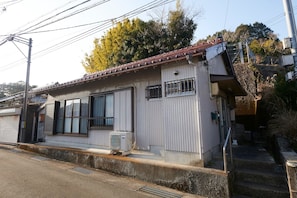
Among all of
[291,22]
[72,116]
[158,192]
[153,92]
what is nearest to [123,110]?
[153,92]

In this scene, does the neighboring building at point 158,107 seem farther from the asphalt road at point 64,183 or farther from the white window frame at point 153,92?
the asphalt road at point 64,183

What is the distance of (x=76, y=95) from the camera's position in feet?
28.1

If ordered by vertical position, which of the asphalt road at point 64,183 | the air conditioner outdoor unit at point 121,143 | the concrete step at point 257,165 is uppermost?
the air conditioner outdoor unit at point 121,143

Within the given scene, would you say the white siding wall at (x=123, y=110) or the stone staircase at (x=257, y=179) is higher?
the white siding wall at (x=123, y=110)

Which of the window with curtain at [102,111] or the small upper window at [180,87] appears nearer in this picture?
the small upper window at [180,87]

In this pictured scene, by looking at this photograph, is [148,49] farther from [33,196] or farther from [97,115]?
[33,196]

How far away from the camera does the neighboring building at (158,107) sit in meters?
4.86

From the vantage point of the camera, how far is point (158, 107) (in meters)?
5.90

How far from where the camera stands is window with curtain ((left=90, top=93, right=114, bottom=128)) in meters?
7.15

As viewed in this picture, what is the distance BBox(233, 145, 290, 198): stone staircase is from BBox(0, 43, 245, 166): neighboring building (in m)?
0.87

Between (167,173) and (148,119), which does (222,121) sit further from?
(167,173)

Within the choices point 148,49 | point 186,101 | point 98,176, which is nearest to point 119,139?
point 98,176

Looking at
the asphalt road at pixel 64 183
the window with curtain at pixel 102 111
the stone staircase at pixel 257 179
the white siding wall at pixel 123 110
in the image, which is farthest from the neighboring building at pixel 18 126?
the stone staircase at pixel 257 179

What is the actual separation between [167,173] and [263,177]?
212 cm
